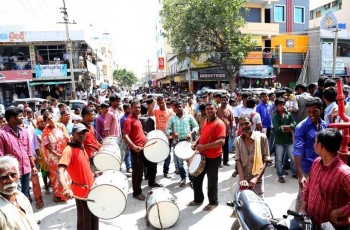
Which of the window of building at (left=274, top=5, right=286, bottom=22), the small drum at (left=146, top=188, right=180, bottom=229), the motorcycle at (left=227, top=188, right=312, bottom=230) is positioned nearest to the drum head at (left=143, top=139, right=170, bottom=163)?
the small drum at (left=146, top=188, right=180, bottom=229)

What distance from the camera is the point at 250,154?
3.99 metres

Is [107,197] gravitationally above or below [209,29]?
below

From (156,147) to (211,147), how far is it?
4.06 feet

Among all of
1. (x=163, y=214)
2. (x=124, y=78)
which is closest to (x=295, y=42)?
(x=163, y=214)

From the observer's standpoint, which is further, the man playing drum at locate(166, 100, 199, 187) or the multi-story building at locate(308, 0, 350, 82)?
the multi-story building at locate(308, 0, 350, 82)

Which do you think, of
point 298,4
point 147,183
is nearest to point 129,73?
point 298,4

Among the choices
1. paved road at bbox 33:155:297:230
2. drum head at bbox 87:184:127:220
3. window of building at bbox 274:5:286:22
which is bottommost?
paved road at bbox 33:155:297:230

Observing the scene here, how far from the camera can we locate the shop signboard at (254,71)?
2588 cm

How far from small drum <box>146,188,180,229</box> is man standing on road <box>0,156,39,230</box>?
6.47ft

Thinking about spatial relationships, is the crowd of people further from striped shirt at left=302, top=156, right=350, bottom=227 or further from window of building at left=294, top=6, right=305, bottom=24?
window of building at left=294, top=6, right=305, bottom=24

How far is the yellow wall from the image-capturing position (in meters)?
26.6

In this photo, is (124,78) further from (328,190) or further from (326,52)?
Result: (328,190)

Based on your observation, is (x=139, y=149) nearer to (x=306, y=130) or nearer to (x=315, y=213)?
(x=306, y=130)

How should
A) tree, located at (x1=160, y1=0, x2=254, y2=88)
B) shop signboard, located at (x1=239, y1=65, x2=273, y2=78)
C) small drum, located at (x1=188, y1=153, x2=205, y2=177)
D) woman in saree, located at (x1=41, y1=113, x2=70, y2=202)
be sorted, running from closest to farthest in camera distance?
small drum, located at (x1=188, y1=153, x2=205, y2=177), woman in saree, located at (x1=41, y1=113, x2=70, y2=202), tree, located at (x1=160, y1=0, x2=254, y2=88), shop signboard, located at (x1=239, y1=65, x2=273, y2=78)
